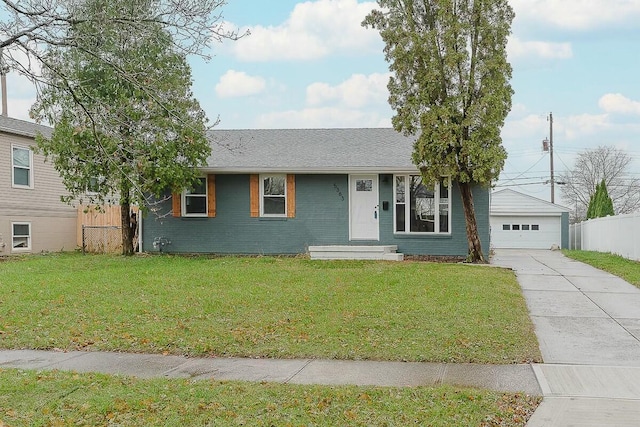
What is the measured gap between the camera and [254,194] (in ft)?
55.7

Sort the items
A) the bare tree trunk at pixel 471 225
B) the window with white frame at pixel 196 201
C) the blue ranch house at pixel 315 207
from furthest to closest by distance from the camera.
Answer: the window with white frame at pixel 196 201 → the blue ranch house at pixel 315 207 → the bare tree trunk at pixel 471 225

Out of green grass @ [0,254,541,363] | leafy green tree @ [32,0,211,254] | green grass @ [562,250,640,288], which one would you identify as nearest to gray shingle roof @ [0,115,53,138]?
green grass @ [0,254,541,363]

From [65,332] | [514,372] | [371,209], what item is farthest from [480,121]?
[65,332]

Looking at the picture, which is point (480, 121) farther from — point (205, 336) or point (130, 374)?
point (130, 374)

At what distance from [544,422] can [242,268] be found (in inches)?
380

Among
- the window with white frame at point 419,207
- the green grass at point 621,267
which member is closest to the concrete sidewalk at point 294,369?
the green grass at point 621,267

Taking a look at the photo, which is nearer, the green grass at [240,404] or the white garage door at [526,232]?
the green grass at [240,404]

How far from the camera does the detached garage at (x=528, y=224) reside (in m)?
29.2

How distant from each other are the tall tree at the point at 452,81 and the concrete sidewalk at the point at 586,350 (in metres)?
3.73

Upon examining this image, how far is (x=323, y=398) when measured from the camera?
15.6ft

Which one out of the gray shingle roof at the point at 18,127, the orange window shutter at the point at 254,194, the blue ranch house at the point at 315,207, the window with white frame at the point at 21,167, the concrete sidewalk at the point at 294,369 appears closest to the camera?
the concrete sidewalk at the point at 294,369

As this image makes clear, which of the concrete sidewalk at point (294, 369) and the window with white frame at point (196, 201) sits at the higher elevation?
the window with white frame at point (196, 201)

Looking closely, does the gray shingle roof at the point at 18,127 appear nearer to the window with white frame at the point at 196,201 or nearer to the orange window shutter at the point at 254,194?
the window with white frame at the point at 196,201

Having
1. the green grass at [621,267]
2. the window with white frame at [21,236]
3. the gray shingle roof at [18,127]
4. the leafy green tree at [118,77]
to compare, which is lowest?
the green grass at [621,267]
